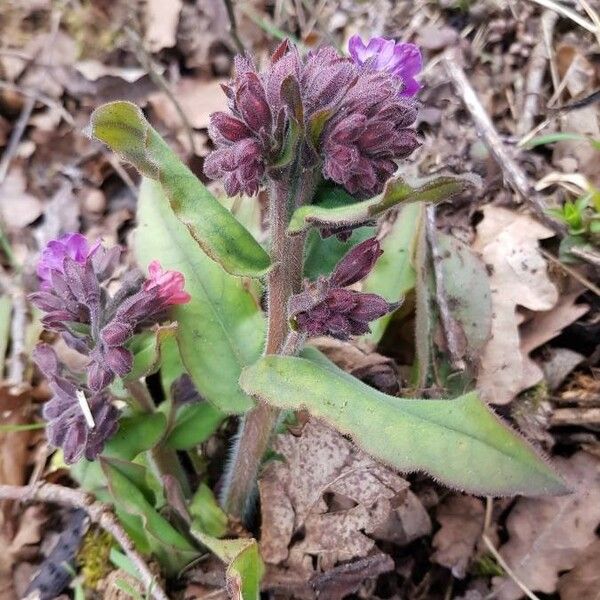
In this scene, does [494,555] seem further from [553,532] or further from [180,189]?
[180,189]

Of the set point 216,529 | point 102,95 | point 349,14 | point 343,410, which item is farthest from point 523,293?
point 102,95

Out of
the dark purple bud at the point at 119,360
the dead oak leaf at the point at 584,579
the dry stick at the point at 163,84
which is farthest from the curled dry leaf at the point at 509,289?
the dry stick at the point at 163,84

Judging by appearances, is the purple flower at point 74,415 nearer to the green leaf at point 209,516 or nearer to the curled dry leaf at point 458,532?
the green leaf at point 209,516

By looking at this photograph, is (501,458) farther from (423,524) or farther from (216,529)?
(216,529)

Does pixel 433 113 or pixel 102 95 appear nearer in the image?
pixel 433 113

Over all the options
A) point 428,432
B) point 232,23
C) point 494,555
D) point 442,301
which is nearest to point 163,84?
point 232,23

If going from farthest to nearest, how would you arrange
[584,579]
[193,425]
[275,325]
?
1. [193,425]
2. [584,579]
3. [275,325]
